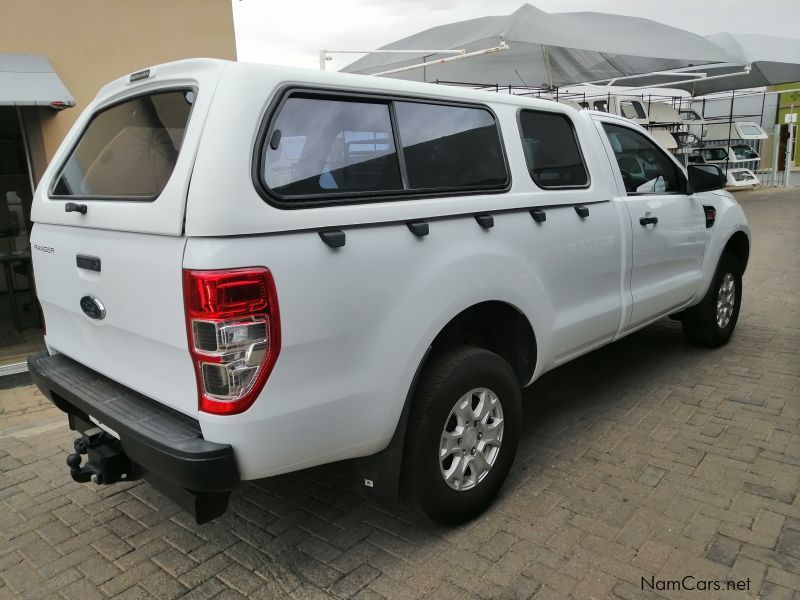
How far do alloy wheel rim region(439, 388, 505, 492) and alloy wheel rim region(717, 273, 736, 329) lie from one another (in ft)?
10.3

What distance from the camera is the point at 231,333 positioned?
6.51 ft

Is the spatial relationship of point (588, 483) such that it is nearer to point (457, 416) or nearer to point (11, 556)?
point (457, 416)

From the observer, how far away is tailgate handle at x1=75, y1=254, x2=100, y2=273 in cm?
245

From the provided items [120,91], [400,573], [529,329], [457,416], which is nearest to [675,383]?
[529,329]

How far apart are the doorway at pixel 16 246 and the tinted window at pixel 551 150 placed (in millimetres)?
4923

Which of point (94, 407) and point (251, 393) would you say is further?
point (94, 407)

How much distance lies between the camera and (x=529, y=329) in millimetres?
3156

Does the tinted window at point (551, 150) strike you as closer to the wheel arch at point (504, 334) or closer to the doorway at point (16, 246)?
the wheel arch at point (504, 334)

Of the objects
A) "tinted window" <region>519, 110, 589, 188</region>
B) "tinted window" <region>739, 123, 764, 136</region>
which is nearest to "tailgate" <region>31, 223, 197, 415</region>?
"tinted window" <region>519, 110, 589, 188</region>

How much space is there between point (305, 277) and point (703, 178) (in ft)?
11.9

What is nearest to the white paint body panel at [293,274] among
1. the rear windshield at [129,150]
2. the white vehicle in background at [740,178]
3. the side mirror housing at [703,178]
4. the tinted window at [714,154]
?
the rear windshield at [129,150]

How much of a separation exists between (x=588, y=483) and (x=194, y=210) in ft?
7.85

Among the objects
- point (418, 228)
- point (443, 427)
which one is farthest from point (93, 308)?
point (443, 427)

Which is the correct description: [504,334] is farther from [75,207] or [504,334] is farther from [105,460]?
[75,207]
